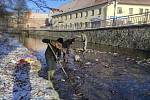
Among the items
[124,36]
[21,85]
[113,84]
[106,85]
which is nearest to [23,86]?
[21,85]

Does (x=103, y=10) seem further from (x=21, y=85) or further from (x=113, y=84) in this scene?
(x=21, y=85)

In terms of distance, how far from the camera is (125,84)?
13.6 meters

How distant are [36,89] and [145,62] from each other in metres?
12.1

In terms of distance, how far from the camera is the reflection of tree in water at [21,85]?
10.3 metres

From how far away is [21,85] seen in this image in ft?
39.1

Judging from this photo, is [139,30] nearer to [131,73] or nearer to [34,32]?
[131,73]

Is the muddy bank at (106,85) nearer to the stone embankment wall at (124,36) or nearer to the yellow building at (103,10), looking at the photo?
the stone embankment wall at (124,36)

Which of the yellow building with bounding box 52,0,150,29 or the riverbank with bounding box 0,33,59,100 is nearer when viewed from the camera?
the riverbank with bounding box 0,33,59,100

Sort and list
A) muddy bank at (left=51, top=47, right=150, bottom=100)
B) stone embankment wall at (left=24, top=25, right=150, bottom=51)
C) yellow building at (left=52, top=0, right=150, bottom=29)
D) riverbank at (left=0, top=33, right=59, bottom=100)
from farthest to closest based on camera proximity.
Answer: yellow building at (left=52, top=0, right=150, bottom=29), stone embankment wall at (left=24, top=25, right=150, bottom=51), muddy bank at (left=51, top=47, right=150, bottom=100), riverbank at (left=0, top=33, right=59, bottom=100)

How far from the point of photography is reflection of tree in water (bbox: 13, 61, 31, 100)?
10.3 meters

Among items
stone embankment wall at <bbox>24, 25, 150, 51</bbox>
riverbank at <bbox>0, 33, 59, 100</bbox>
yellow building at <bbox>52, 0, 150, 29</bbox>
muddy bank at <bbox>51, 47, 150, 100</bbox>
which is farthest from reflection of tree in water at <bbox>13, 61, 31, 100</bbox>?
yellow building at <bbox>52, 0, 150, 29</bbox>

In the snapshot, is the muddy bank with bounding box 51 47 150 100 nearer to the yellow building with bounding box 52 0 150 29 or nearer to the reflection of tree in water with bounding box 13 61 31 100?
the reflection of tree in water with bounding box 13 61 31 100

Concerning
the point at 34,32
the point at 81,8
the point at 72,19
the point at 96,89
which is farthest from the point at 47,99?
the point at 34,32

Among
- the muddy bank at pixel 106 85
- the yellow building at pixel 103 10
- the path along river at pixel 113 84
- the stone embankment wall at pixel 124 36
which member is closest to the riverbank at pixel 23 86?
the muddy bank at pixel 106 85
